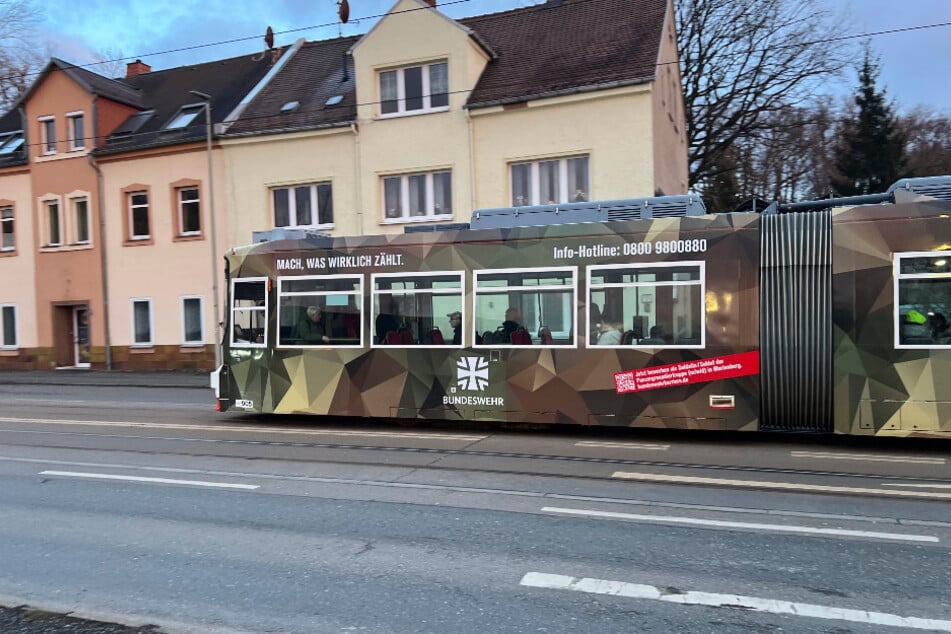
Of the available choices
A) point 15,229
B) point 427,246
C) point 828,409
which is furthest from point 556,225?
point 15,229

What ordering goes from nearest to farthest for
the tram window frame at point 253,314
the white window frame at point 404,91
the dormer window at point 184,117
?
the tram window frame at point 253,314 → the white window frame at point 404,91 → the dormer window at point 184,117

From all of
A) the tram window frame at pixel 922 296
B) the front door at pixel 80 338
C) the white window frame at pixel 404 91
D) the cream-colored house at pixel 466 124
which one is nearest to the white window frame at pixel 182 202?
the cream-colored house at pixel 466 124

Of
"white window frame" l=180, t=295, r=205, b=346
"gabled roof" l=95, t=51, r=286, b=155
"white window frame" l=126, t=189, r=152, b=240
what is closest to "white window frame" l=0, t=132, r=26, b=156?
"gabled roof" l=95, t=51, r=286, b=155

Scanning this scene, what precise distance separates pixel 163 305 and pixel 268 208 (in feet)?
16.8

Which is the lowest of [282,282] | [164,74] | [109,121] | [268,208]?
[282,282]

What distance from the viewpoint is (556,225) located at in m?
9.51

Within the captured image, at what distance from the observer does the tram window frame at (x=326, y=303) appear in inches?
418

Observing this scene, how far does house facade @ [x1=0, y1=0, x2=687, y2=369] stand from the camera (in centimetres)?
1891

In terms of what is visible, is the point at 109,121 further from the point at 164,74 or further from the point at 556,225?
the point at 556,225

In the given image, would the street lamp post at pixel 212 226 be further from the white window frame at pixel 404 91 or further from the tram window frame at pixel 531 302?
the tram window frame at pixel 531 302

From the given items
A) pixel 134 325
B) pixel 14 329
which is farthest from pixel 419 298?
pixel 14 329

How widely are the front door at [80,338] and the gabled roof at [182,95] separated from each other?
19.0 feet

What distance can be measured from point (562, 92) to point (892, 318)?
471 inches

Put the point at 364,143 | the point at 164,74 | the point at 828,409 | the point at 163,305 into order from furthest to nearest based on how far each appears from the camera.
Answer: the point at 164,74 < the point at 163,305 < the point at 364,143 < the point at 828,409
